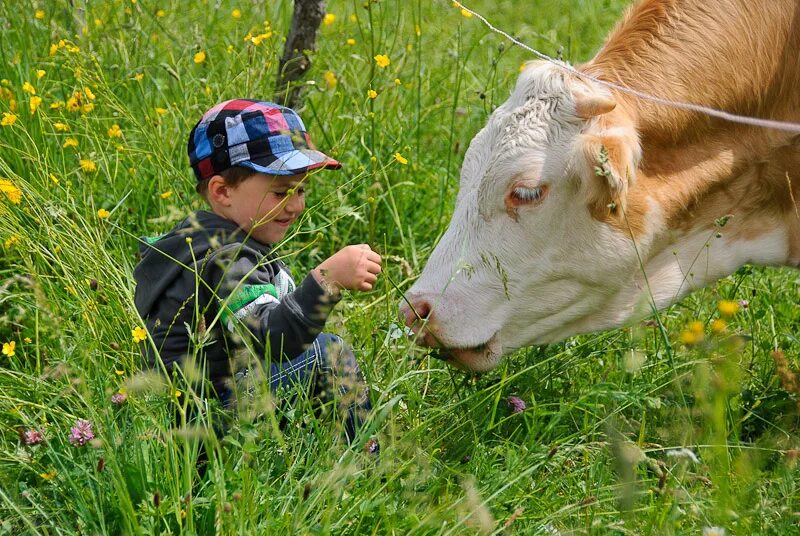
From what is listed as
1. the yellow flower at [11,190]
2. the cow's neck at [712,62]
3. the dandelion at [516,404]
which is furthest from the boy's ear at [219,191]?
the cow's neck at [712,62]

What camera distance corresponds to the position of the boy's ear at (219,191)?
11.1ft

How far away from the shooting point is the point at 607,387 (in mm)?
3182

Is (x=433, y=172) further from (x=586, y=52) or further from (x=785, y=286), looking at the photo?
(x=586, y=52)

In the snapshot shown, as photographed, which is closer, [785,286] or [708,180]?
[708,180]

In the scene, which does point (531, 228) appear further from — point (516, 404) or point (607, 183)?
point (516, 404)

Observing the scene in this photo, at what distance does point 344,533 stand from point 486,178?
A: 1306 mm

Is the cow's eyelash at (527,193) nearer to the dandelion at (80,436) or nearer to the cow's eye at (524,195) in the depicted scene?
the cow's eye at (524,195)

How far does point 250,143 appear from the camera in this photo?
3.32 metres

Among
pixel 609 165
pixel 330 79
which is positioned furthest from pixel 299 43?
pixel 609 165

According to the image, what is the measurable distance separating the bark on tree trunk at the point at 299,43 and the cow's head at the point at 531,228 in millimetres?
1525

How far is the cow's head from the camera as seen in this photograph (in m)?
3.34

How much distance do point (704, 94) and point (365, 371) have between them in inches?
56.2

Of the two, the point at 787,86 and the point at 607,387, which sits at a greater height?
the point at 787,86

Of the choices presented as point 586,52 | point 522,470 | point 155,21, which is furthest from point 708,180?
point 586,52
